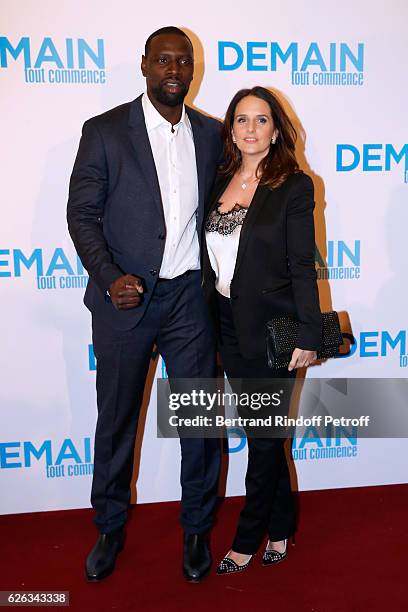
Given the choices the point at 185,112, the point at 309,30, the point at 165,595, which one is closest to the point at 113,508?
the point at 165,595

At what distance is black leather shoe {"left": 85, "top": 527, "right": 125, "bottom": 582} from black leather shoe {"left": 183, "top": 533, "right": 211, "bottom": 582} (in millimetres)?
284

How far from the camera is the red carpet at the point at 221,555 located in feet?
7.89

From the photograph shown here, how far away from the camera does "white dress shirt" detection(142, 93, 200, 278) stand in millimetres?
2377

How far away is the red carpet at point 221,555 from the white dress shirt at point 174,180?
120cm

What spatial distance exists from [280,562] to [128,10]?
2.39 m

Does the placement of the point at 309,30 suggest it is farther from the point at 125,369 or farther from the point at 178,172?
the point at 125,369

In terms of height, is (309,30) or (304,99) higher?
(309,30)

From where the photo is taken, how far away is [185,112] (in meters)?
2.53

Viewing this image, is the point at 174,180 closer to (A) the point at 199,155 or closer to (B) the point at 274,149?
(A) the point at 199,155

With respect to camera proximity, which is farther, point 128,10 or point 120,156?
point 128,10

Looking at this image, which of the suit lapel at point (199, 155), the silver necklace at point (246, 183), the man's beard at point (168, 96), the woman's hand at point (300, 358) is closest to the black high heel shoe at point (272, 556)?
the woman's hand at point (300, 358)

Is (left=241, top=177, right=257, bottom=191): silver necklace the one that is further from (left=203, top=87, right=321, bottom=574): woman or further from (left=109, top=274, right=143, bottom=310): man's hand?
(left=109, top=274, right=143, bottom=310): man's hand

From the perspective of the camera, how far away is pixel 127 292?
2.10 m

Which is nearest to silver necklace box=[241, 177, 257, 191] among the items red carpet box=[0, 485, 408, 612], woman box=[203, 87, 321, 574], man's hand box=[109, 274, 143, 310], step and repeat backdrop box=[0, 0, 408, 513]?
woman box=[203, 87, 321, 574]
